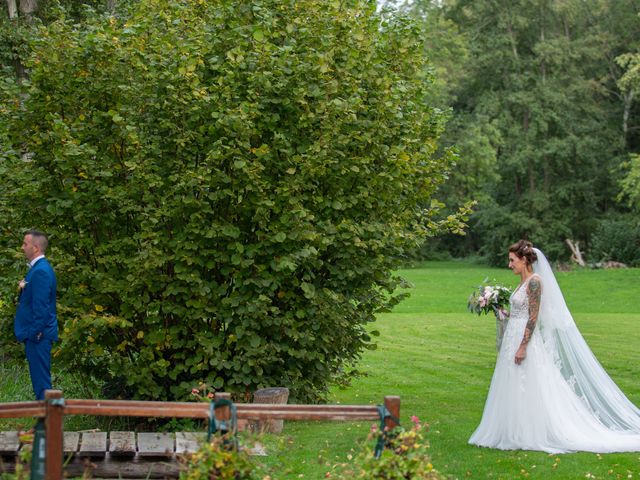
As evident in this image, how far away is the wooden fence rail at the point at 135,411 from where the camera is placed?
5738 millimetres

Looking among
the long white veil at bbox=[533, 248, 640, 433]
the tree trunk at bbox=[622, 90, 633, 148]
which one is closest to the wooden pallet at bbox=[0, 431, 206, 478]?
the long white veil at bbox=[533, 248, 640, 433]

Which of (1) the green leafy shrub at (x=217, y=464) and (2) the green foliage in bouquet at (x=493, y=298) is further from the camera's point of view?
(2) the green foliage in bouquet at (x=493, y=298)

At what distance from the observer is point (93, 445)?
8477mm

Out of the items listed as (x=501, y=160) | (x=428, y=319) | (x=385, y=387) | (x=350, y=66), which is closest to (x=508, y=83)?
(x=501, y=160)

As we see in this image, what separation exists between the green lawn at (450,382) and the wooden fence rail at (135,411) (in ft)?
1.03

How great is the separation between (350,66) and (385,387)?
7041mm

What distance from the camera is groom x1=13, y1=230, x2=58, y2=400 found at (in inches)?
379

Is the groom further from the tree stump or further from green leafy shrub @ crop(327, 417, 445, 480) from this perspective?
green leafy shrub @ crop(327, 417, 445, 480)

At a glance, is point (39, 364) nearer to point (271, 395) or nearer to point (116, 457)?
point (116, 457)

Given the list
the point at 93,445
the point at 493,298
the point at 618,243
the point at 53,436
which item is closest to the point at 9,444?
the point at 93,445

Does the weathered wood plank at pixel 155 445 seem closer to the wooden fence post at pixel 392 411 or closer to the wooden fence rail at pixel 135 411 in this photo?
the wooden fence rail at pixel 135 411

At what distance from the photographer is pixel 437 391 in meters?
15.9

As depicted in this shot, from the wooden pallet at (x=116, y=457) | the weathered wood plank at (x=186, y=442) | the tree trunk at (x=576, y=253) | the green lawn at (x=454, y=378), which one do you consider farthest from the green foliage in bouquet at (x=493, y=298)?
the tree trunk at (x=576, y=253)

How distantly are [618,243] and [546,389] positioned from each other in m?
45.6
